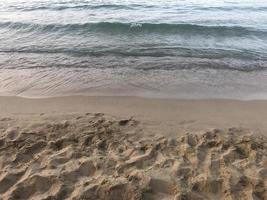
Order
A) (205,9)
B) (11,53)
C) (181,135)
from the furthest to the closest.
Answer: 1. (205,9)
2. (11,53)
3. (181,135)

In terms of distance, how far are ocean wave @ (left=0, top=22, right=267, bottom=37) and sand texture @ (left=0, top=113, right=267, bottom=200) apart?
725 centimetres

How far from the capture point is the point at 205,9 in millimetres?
16375

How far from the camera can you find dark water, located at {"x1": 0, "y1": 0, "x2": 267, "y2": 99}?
747 cm

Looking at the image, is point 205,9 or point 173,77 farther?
point 205,9

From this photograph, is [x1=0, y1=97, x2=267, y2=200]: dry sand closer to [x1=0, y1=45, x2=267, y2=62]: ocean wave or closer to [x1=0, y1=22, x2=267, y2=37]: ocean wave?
[x1=0, y1=45, x2=267, y2=62]: ocean wave

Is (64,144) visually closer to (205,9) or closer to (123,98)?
(123,98)

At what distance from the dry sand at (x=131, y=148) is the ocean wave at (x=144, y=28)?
605 cm

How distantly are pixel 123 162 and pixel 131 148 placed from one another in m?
0.40

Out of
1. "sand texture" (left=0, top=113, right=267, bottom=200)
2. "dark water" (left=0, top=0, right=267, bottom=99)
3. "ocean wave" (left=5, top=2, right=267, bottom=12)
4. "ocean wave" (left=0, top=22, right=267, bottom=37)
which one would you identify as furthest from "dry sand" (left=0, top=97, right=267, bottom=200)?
"ocean wave" (left=5, top=2, right=267, bottom=12)

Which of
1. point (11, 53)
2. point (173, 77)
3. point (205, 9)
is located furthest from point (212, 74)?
point (205, 9)

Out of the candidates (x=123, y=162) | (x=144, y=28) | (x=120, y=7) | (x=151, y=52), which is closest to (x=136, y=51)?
(x=151, y=52)

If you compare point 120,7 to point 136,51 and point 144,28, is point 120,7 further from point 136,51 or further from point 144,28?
point 136,51

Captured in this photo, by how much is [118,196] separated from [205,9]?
1396 centimetres

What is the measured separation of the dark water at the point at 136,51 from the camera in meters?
7.47
